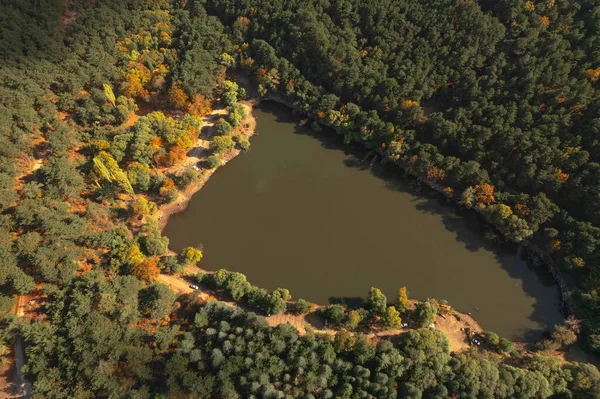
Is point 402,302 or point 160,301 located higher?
point 402,302

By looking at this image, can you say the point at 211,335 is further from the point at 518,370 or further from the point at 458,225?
the point at 458,225

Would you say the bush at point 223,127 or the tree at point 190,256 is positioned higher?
the bush at point 223,127

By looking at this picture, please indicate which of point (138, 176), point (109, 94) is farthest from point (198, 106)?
point (138, 176)

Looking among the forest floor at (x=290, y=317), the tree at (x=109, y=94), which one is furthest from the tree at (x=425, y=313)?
the tree at (x=109, y=94)

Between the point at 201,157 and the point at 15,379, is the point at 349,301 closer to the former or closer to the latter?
the point at 201,157

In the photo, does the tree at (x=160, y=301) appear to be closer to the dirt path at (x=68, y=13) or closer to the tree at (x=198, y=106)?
the tree at (x=198, y=106)

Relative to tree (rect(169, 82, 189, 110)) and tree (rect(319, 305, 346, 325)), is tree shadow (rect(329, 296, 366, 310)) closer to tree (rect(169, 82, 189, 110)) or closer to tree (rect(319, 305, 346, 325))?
tree (rect(319, 305, 346, 325))

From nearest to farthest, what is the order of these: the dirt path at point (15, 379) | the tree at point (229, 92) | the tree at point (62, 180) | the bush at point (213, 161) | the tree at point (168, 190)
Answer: the dirt path at point (15, 379), the tree at point (62, 180), the tree at point (168, 190), the bush at point (213, 161), the tree at point (229, 92)
